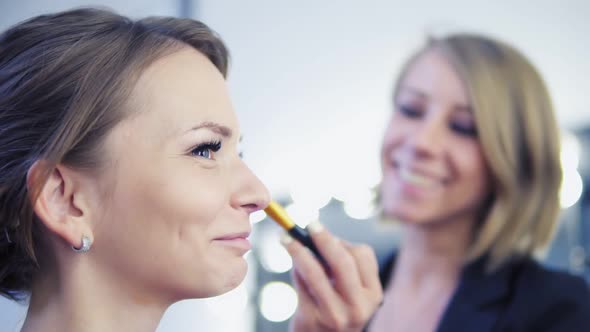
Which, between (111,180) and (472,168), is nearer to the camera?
(111,180)

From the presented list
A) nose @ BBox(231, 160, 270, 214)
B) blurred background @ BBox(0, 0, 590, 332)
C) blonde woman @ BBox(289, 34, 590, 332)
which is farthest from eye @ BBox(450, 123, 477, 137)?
nose @ BBox(231, 160, 270, 214)

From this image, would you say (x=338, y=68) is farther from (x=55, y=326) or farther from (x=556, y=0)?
(x=55, y=326)

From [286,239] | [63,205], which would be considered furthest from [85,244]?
[286,239]

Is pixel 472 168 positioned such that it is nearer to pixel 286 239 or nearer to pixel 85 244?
pixel 286 239

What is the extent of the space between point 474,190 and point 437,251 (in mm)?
68

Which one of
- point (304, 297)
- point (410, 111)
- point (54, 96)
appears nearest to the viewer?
point (54, 96)

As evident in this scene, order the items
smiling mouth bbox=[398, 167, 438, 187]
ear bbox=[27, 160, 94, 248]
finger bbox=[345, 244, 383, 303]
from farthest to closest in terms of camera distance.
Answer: smiling mouth bbox=[398, 167, 438, 187]
finger bbox=[345, 244, 383, 303]
ear bbox=[27, 160, 94, 248]

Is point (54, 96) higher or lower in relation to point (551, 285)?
higher

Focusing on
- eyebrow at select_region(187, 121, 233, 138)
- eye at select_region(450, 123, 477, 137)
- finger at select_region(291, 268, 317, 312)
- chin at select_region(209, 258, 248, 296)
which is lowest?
finger at select_region(291, 268, 317, 312)

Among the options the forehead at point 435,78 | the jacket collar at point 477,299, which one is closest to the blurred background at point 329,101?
the forehead at point 435,78

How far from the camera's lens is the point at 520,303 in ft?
1.70

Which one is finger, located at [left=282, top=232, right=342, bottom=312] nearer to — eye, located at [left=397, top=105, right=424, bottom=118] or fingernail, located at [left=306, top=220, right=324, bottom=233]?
fingernail, located at [left=306, top=220, right=324, bottom=233]

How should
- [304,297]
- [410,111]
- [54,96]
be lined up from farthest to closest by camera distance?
[410,111] < [304,297] < [54,96]

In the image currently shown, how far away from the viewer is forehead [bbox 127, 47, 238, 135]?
389mm
